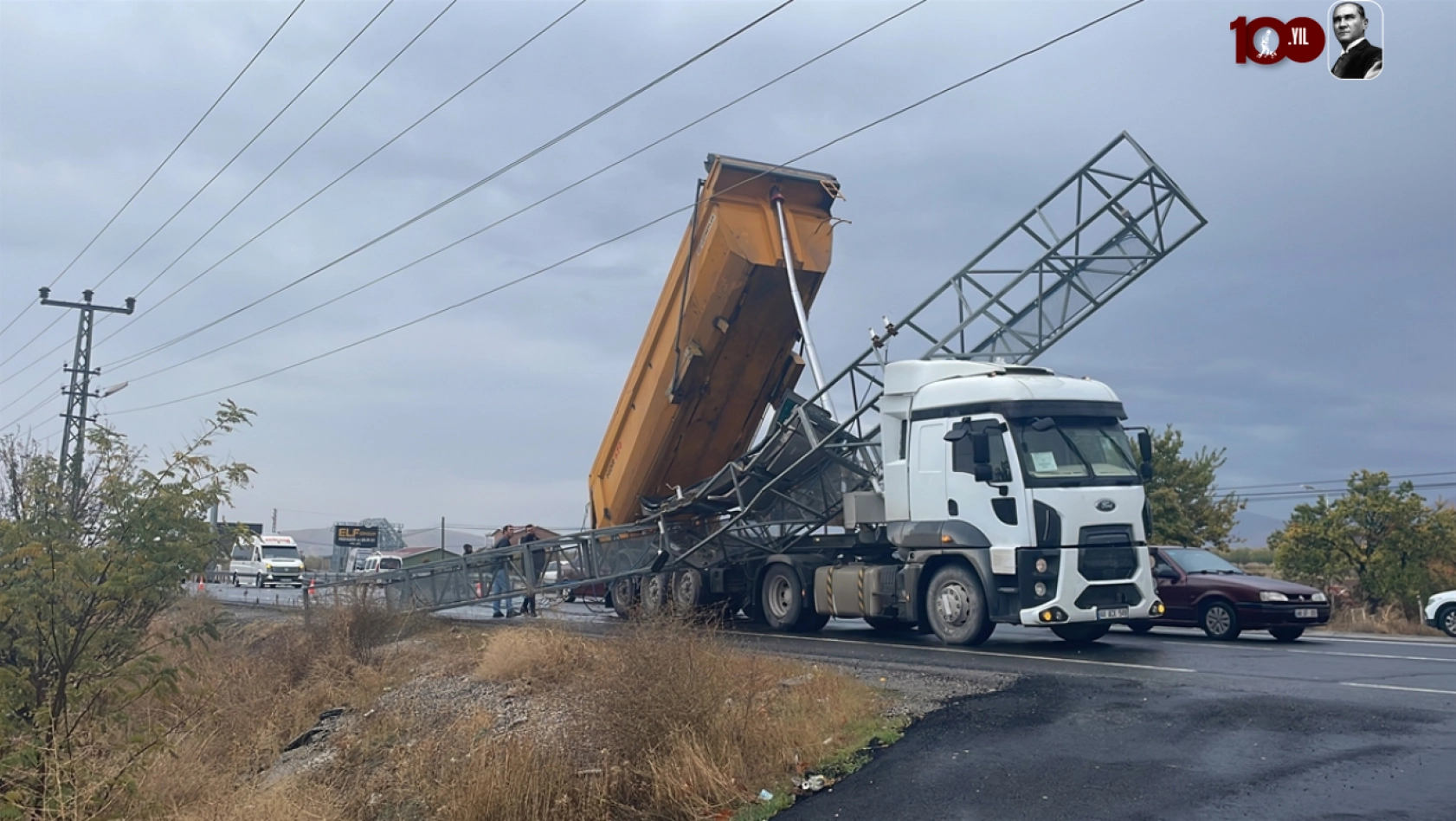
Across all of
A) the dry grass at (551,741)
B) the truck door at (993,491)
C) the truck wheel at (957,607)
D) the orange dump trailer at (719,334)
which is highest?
the orange dump trailer at (719,334)

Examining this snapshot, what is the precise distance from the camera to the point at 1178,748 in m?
7.04

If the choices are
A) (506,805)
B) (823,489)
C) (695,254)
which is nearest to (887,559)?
(823,489)

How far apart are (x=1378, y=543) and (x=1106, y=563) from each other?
10.9 m

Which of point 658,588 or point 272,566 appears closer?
point 658,588

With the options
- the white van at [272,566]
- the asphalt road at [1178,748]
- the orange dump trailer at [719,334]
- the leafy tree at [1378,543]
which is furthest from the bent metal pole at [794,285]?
the white van at [272,566]

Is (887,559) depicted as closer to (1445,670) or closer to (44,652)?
(1445,670)

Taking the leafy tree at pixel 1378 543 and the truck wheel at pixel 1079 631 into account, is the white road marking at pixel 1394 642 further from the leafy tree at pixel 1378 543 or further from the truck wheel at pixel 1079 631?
the leafy tree at pixel 1378 543

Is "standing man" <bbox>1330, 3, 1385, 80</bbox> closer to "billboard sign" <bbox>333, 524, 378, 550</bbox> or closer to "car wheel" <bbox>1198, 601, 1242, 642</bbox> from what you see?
"car wheel" <bbox>1198, 601, 1242, 642</bbox>

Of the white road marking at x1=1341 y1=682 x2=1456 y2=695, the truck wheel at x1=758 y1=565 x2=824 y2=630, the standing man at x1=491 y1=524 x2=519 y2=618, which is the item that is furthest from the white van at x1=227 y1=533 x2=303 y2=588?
the white road marking at x1=1341 y1=682 x2=1456 y2=695

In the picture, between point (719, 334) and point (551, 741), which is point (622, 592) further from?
point (551, 741)

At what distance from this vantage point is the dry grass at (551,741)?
6.92 m

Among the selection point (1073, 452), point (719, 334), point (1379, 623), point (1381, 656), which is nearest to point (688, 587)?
point (719, 334)

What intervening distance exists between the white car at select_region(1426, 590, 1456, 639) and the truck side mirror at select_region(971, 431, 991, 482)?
8779 mm

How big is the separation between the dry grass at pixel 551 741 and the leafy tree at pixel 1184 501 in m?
19.6
